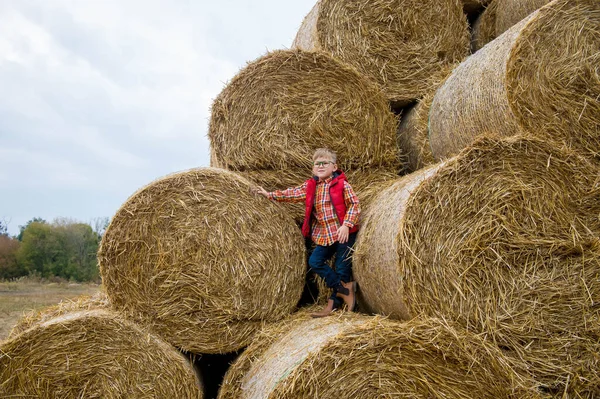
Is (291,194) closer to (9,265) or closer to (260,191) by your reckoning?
(260,191)

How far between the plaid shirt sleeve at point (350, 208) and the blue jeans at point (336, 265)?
0.12 meters

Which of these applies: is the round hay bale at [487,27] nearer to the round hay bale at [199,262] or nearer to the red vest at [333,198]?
the red vest at [333,198]

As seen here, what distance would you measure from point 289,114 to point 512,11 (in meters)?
2.03

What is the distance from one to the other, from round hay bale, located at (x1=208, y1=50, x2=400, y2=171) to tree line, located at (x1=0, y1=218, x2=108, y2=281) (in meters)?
23.8

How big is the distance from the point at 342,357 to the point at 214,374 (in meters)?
1.64

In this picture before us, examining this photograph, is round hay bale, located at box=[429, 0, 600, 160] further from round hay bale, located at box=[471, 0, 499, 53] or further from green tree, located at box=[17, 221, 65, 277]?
green tree, located at box=[17, 221, 65, 277]

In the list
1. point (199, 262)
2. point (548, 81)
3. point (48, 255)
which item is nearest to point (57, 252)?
point (48, 255)

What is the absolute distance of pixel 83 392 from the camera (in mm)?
3027

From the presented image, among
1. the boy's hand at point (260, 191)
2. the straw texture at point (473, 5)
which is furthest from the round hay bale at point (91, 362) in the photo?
the straw texture at point (473, 5)

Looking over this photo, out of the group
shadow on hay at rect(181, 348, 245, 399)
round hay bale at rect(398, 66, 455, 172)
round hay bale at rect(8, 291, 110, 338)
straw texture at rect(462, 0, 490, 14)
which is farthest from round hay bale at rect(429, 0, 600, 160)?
round hay bale at rect(8, 291, 110, 338)

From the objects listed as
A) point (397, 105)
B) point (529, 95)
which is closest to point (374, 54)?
point (397, 105)

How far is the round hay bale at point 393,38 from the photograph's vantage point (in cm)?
422

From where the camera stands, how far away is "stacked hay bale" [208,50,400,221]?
3.78 meters

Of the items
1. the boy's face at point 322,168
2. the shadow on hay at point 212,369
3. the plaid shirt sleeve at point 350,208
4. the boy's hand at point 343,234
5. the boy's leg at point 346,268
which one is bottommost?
the shadow on hay at point 212,369
